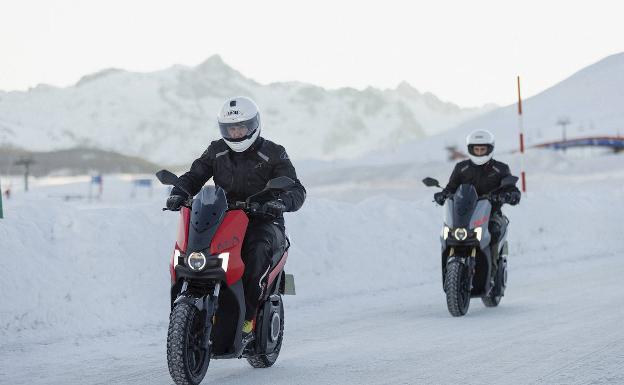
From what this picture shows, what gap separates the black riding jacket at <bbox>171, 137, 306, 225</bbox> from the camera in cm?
699

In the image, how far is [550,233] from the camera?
863 inches

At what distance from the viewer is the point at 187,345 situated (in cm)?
607

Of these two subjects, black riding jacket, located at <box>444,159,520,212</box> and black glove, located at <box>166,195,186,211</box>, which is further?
black riding jacket, located at <box>444,159,520,212</box>

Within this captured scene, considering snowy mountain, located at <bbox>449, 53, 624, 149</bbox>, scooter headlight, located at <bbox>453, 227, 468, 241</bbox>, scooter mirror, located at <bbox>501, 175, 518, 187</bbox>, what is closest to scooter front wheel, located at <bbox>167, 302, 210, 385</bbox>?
scooter headlight, located at <bbox>453, 227, 468, 241</bbox>

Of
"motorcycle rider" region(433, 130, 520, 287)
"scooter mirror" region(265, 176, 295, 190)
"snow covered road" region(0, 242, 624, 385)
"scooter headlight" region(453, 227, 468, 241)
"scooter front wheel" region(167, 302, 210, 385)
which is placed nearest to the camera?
"scooter front wheel" region(167, 302, 210, 385)

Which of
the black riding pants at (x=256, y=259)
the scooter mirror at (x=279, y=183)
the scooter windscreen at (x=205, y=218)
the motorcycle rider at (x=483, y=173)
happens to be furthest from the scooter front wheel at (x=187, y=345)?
the motorcycle rider at (x=483, y=173)

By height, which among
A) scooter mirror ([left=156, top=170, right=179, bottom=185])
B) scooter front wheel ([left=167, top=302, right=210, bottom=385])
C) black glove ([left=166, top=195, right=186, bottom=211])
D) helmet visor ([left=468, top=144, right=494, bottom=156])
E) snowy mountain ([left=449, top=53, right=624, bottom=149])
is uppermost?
snowy mountain ([left=449, top=53, right=624, bottom=149])

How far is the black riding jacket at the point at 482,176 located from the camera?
11.6 metres

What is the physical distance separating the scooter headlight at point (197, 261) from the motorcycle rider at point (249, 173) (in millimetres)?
502

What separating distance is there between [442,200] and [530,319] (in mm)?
2026

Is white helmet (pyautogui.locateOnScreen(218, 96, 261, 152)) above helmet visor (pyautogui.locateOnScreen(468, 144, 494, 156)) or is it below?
below

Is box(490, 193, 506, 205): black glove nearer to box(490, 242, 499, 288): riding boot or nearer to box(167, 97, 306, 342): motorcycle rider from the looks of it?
box(490, 242, 499, 288): riding boot

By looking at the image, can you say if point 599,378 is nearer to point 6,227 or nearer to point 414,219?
point 6,227

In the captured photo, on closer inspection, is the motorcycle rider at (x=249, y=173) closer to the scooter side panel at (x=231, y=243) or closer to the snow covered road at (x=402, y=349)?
the scooter side panel at (x=231, y=243)
